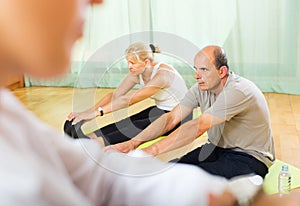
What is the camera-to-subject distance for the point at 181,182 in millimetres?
489

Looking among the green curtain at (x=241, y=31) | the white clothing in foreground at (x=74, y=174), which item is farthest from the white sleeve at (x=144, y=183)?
the green curtain at (x=241, y=31)

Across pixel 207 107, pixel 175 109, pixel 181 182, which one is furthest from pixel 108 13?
pixel 181 182

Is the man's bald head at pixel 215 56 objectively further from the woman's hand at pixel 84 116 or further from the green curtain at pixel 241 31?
the green curtain at pixel 241 31

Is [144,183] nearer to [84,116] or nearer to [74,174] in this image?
[74,174]

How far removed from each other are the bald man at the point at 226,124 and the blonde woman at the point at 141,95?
0.79 ft

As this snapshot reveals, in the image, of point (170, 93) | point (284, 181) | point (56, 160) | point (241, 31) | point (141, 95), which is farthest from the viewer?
point (241, 31)

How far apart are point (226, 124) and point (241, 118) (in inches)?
3.2

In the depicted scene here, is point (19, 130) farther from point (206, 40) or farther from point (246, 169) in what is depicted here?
point (206, 40)

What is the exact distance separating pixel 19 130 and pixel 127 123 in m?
2.54

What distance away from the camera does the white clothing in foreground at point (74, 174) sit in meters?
0.34

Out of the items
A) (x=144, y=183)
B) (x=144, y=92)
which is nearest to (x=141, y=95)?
(x=144, y=92)

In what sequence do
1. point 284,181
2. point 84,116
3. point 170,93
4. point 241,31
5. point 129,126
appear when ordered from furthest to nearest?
point 241,31 → point 129,126 → point 170,93 → point 84,116 → point 284,181

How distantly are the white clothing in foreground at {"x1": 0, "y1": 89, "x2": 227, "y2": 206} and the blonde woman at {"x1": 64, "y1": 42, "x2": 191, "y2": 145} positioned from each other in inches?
70.7

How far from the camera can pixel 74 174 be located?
1.63 feet
